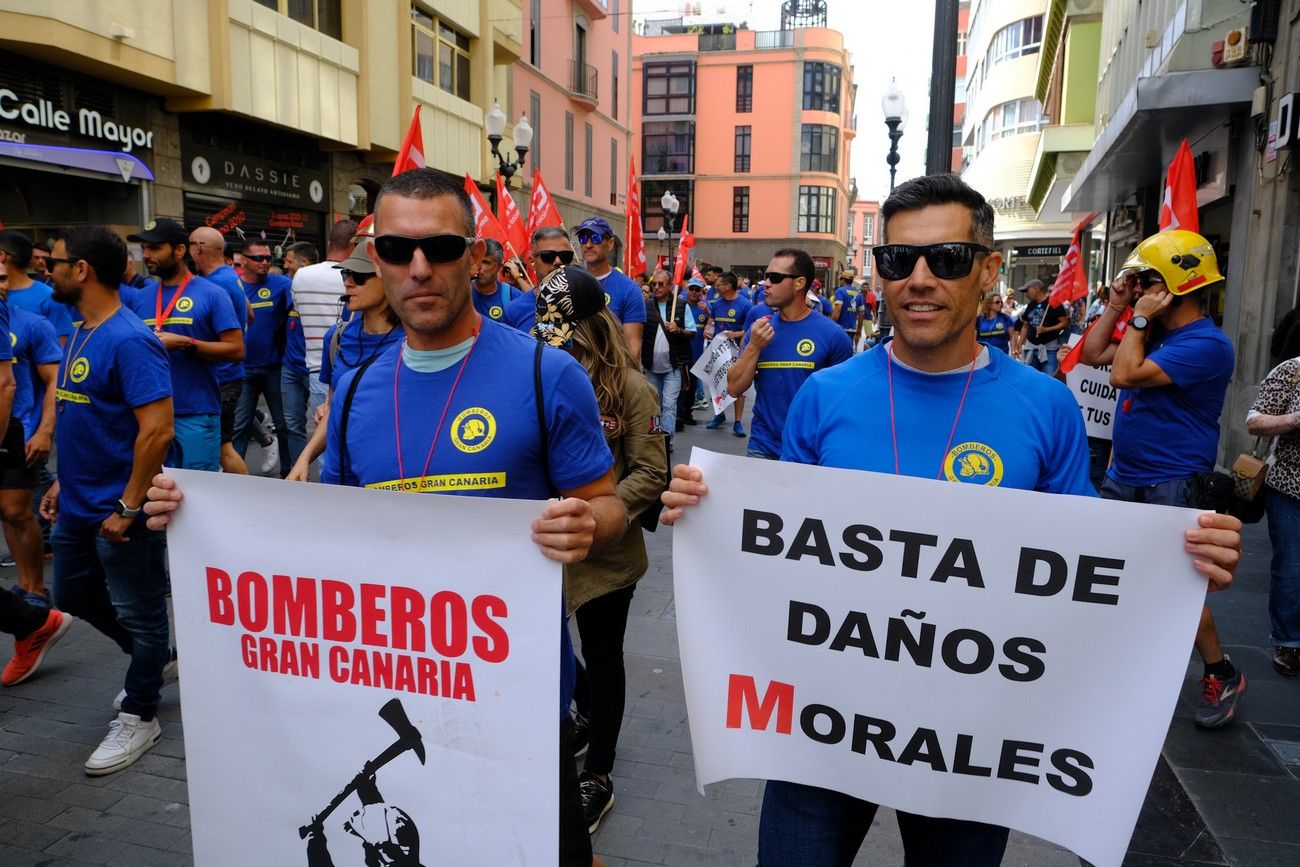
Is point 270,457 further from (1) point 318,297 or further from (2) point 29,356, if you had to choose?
(2) point 29,356

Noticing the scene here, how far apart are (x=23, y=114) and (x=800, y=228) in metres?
50.0

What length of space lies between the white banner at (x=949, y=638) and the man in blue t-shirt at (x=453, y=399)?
13.3 inches

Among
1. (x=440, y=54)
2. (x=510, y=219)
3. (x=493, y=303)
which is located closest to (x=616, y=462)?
(x=493, y=303)

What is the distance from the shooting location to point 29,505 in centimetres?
518

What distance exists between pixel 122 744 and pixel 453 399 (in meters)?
2.53

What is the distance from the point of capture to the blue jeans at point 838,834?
7.04ft

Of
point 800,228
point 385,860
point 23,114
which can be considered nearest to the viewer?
point 385,860

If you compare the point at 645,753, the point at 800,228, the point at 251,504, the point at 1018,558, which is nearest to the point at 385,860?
the point at 251,504

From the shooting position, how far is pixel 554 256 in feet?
19.8

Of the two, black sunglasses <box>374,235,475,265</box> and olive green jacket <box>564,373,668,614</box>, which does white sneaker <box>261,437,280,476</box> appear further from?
black sunglasses <box>374,235,475,265</box>

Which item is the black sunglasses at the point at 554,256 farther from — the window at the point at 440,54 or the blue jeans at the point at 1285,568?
the window at the point at 440,54

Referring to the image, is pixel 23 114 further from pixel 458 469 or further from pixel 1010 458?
pixel 1010 458

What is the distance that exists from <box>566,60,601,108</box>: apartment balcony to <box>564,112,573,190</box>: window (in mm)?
674

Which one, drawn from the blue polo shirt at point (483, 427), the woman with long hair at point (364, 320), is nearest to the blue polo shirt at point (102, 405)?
the woman with long hair at point (364, 320)
